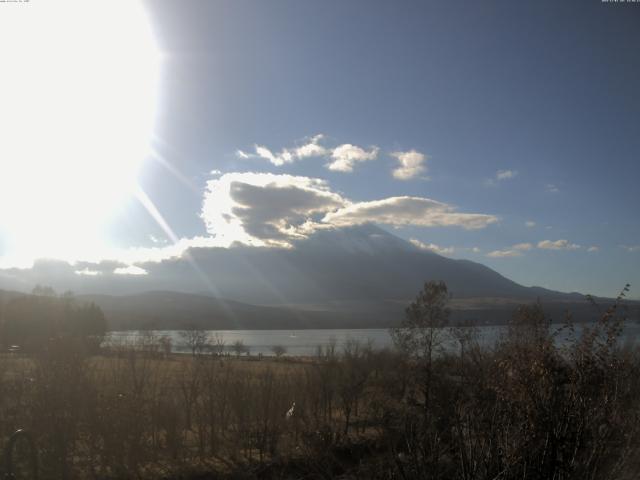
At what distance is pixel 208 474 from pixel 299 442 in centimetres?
456

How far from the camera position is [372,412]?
85.8 ft

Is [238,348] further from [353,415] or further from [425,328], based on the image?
[425,328]

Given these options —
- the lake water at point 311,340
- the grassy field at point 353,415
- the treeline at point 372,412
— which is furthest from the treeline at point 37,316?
the grassy field at point 353,415

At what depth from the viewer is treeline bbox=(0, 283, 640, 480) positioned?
678cm

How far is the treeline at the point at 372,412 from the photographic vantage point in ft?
22.2

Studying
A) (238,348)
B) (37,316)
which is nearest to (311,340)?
(238,348)

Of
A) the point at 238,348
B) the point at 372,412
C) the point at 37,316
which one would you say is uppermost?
the point at 37,316

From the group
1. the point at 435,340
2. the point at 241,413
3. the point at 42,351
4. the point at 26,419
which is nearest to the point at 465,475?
the point at 42,351

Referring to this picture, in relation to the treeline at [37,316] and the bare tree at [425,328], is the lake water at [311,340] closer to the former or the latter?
the bare tree at [425,328]

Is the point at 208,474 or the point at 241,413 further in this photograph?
the point at 241,413

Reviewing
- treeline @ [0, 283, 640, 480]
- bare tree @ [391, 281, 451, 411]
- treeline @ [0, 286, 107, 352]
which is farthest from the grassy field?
treeline @ [0, 286, 107, 352]

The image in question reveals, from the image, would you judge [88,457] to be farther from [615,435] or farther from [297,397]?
[615,435]

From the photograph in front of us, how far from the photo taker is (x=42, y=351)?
13.1 metres

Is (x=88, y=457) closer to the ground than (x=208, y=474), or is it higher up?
higher up
